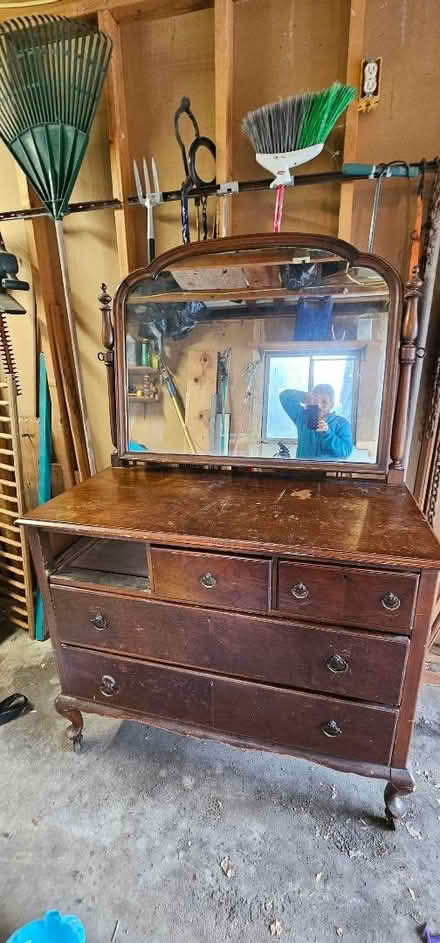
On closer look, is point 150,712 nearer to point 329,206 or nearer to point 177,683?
point 177,683

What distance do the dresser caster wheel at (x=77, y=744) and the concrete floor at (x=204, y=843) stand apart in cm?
3

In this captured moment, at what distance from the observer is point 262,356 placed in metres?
1.49

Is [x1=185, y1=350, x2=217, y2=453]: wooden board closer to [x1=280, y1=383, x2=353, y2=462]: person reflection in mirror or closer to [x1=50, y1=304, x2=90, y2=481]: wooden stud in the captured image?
[x1=280, y1=383, x2=353, y2=462]: person reflection in mirror

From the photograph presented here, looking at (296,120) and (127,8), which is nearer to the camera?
(296,120)

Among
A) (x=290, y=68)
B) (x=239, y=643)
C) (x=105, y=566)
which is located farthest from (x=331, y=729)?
(x=290, y=68)

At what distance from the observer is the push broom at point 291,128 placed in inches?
51.3

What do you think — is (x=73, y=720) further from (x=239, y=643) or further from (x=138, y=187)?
(x=138, y=187)

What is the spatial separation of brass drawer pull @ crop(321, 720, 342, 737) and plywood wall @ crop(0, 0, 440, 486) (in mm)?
1509

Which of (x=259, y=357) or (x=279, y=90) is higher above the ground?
(x=279, y=90)

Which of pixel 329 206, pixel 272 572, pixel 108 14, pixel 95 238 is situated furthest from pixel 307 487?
pixel 108 14

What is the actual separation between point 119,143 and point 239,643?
1768 mm

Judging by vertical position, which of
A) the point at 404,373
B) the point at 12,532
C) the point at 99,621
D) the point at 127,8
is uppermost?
the point at 127,8

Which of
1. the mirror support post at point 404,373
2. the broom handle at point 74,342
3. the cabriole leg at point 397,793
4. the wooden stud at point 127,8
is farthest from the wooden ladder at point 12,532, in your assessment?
the cabriole leg at point 397,793

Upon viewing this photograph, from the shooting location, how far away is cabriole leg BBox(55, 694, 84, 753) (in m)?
1.47
